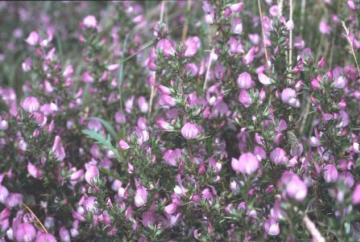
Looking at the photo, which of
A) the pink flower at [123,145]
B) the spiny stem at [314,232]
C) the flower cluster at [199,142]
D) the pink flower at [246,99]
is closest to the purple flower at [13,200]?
the flower cluster at [199,142]

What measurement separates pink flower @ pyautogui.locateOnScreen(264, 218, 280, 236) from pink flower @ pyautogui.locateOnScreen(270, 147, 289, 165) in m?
0.25

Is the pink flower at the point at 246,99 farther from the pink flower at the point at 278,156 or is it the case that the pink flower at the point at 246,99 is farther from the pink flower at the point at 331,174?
the pink flower at the point at 331,174

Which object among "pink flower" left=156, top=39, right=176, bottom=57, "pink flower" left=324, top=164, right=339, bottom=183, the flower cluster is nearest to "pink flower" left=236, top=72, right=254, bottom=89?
the flower cluster

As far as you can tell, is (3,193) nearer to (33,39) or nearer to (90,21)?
(33,39)

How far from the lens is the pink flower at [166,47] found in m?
2.43

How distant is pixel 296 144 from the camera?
2.22m

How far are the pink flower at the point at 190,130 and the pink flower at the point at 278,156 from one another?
1.04ft

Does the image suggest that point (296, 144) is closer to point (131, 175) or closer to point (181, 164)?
point (181, 164)

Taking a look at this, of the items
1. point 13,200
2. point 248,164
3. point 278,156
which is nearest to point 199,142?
point 278,156

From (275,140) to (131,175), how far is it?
0.64m

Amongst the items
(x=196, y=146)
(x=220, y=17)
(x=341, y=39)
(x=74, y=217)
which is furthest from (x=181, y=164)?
(x=341, y=39)

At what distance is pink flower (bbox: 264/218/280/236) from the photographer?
1982mm

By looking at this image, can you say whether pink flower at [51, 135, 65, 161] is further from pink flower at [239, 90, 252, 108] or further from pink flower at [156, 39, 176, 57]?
pink flower at [239, 90, 252, 108]

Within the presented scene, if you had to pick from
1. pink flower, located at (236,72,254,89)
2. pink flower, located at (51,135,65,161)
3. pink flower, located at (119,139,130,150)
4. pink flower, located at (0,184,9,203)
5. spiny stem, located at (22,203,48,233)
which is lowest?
spiny stem, located at (22,203,48,233)
